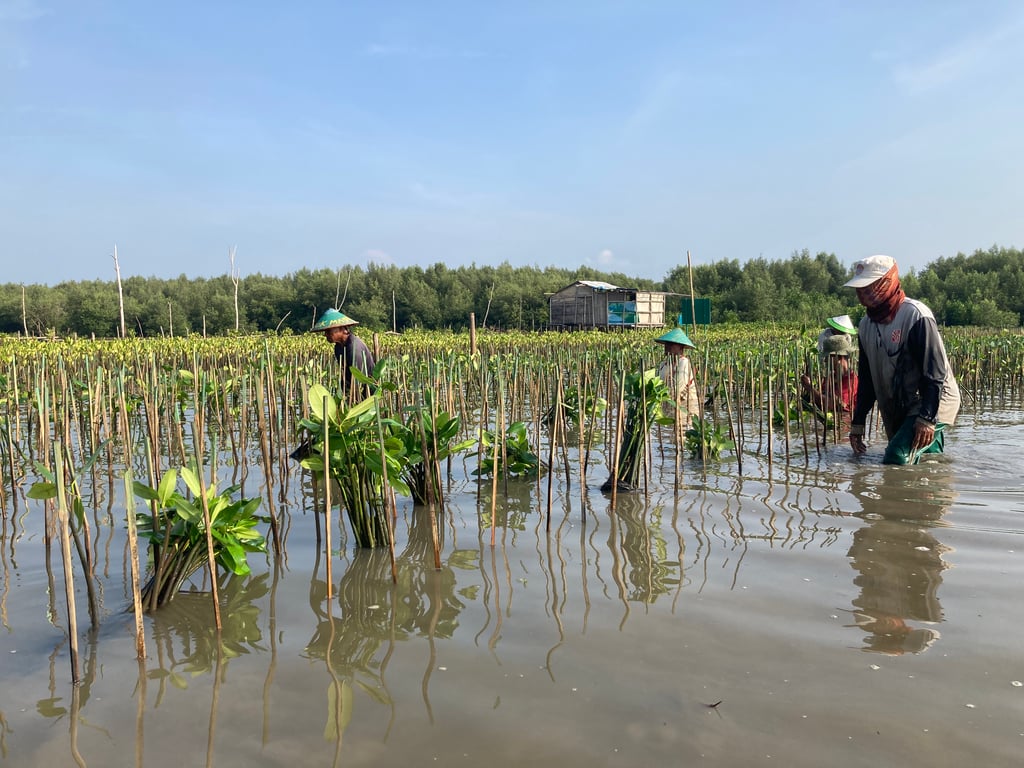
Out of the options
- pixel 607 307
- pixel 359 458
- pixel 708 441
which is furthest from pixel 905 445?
pixel 607 307

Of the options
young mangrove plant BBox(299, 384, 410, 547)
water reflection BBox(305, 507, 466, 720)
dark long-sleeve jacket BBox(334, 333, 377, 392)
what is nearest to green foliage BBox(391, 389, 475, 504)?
young mangrove plant BBox(299, 384, 410, 547)

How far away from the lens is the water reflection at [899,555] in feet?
7.59

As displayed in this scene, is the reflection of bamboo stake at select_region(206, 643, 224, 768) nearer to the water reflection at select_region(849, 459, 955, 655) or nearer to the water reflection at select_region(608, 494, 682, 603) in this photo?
the water reflection at select_region(608, 494, 682, 603)

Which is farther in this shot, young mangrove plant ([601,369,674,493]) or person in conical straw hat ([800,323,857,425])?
person in conical straw hat ([800,323,857,425])

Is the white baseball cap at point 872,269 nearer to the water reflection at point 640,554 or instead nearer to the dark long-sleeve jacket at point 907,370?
the dark long-sleeve jacket at point 907,370

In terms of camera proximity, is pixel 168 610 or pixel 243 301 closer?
pixel 168 610

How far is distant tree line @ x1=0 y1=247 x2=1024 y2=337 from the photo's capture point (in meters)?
36.8

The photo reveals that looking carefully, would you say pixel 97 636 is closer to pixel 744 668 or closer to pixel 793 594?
pixel 744 668

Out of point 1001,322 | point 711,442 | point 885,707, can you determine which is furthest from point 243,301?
point 885,707

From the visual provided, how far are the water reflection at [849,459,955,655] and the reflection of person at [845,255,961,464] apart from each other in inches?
8.6

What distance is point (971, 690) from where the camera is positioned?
1.93 meters

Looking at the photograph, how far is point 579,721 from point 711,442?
3.63 meters

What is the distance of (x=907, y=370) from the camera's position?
13.7 feet

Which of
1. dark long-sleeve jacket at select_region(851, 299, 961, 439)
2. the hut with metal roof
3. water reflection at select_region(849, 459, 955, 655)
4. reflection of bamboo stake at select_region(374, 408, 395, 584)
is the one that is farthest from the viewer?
the hut with metal roof
